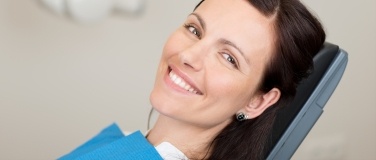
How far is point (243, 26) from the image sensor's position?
100 centimetres

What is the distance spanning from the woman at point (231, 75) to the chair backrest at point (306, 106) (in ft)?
0.09

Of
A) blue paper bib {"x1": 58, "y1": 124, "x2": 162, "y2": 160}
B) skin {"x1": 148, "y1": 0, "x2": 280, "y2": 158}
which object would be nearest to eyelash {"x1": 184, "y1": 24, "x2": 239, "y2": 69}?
A: skin {"x1": 148, "y1": 0, "x2": 280, "y2": 158}

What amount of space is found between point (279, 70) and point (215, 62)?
0.47 ft

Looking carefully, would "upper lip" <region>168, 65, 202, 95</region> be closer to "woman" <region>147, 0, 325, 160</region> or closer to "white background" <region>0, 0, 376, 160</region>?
"woman" <region>147, 0, 325, 160</region>

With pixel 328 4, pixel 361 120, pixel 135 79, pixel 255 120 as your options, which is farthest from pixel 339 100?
pixel 255 120

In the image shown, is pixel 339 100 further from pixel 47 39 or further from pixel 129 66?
pixel 47 39

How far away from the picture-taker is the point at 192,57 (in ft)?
3.22

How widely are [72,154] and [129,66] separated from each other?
504mm

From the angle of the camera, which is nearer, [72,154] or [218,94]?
[218,94]

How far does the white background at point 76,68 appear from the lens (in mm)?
1539

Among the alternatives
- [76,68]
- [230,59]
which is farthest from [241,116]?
[76,68]

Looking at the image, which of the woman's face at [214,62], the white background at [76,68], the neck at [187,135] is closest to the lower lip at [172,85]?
the woman's face at [214,62]

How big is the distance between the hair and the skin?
19 mm

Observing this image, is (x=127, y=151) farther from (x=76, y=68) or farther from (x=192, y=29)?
(x=76, y=68)
